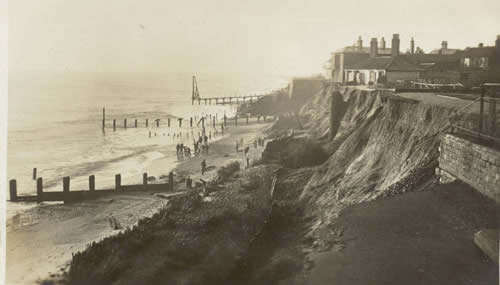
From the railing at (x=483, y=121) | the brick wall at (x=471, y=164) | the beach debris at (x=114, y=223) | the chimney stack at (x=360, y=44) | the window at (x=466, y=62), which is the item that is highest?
the chimney stack at (x=360, y=44)

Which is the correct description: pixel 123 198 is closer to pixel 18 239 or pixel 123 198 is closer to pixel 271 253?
pixel 18 239

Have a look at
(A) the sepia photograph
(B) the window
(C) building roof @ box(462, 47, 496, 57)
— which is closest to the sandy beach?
(A) the sepia photograph

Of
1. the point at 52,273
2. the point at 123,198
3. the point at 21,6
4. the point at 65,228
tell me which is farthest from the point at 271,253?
the point at 123,198

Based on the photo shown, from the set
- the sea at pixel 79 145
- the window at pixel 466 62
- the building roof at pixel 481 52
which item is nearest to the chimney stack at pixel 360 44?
the window at pixel 466 62

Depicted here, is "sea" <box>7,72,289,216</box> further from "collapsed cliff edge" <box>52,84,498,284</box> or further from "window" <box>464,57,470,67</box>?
"window" <box>464,57,470,67</box>

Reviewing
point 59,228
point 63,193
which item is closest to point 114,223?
point 59,228

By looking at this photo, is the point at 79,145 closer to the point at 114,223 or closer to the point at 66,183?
the point at 66,183

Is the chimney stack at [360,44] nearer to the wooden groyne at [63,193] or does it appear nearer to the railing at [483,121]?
the wooden groyne at [63,193]
